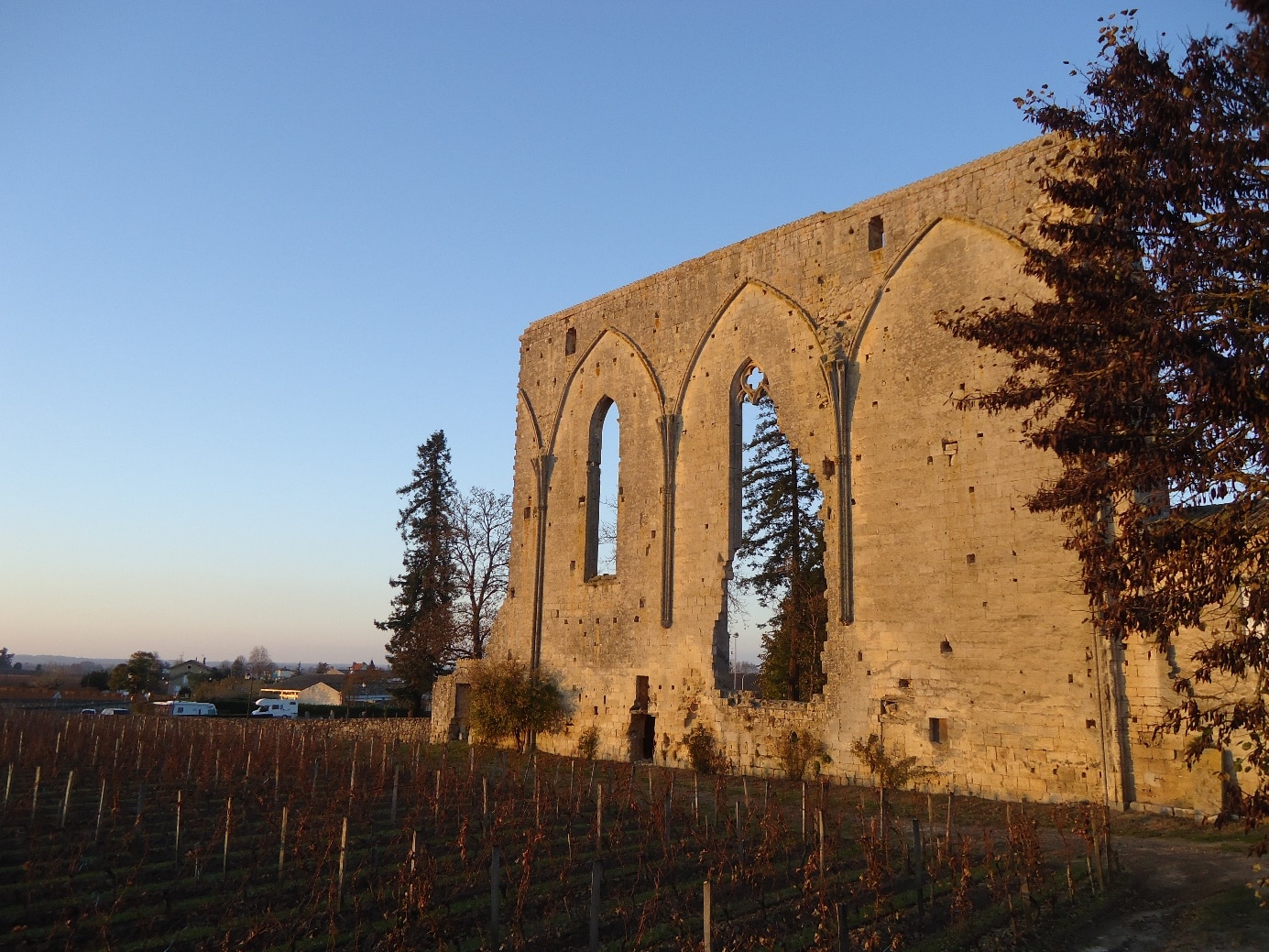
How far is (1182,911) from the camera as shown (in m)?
7.71

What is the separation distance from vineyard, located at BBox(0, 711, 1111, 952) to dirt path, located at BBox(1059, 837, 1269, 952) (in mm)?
349

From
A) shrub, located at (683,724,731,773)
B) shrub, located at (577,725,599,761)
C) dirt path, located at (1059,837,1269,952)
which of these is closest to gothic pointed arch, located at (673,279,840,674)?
shrub, located at (683,724,731,773)

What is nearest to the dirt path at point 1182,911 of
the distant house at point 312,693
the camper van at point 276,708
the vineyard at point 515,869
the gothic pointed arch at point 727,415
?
the vineyard at point 515,869

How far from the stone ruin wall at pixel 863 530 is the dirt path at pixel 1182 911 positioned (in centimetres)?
199

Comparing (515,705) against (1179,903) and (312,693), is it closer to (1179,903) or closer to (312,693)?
(1179,903)

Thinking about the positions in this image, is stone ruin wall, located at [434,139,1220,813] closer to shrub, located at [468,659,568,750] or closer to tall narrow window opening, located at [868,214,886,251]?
tall narrow window opening, located at [868,214,886,251]

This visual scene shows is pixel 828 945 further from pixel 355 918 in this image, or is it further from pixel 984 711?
pixel 984 711

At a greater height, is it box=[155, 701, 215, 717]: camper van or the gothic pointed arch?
the gothic pointed arch

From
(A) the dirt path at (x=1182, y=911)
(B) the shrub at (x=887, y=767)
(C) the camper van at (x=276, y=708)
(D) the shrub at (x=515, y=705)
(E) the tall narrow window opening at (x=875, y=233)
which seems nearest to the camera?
(A) the dirt path at (x=1182, y=911)

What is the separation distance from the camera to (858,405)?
15.6 metres

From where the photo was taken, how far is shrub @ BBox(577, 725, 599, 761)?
18.8 meters

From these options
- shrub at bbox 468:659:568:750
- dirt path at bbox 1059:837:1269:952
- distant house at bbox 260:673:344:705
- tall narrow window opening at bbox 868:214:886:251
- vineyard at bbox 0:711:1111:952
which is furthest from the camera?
distant house at bbox 260:673:344:705

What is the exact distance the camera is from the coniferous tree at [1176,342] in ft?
18.0

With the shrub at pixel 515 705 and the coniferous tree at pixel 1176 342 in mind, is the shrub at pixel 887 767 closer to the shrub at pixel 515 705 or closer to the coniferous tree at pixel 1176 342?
the shrub at pixel 515 705
